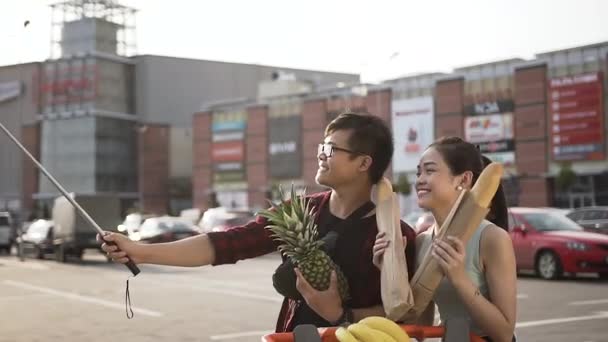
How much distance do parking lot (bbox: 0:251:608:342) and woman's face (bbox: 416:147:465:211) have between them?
6.85m

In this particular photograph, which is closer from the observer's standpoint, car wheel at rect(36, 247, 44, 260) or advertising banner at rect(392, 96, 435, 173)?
car wheel at rect(36, 247, 44, 260)

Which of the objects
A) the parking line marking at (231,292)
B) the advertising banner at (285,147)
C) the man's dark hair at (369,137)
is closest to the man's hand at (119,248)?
the man's dark hair at (369,137)

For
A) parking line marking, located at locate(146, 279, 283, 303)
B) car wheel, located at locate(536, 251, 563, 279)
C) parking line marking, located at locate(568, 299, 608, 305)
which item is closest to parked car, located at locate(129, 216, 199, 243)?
parking line marking, located at locate(146, 279, 283, 303)

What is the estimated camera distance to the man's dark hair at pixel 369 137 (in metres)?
3.26

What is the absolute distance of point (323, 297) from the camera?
3.01 m

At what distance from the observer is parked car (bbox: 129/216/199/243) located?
33.4 metres

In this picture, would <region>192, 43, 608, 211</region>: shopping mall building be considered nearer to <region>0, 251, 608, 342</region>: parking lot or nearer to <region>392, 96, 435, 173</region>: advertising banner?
<region>392, 96, 435, 173</region>: advertising banner

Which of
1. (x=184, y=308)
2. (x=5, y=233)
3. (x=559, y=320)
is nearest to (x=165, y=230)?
(x=5, y=233)

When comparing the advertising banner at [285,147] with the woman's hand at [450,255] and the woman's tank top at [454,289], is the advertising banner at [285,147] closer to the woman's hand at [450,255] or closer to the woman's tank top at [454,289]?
the woman's tank top at [454,289]

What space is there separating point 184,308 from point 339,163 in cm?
1102

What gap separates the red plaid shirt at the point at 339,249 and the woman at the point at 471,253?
167 mm

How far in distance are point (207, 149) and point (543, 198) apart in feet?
128

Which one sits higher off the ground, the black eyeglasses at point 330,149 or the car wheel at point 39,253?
the black eyeglasses at point 330,149

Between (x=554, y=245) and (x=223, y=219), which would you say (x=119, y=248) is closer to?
(x=554, y=245)
